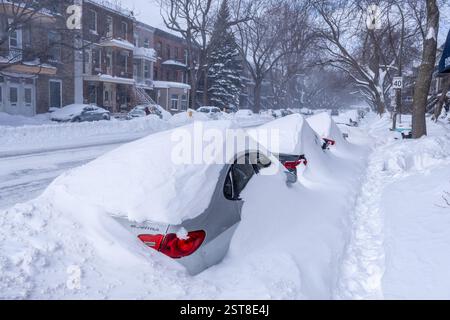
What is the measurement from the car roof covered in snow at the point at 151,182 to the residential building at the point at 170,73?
141 feet

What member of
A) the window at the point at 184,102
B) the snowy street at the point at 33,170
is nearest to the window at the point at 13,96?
the snowy street at the point at 33,170

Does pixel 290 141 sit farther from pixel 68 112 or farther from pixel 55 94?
pixel 55 94

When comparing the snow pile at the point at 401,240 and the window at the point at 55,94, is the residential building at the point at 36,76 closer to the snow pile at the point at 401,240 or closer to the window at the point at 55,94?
the window at the point at 55,94

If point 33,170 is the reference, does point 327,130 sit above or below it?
above

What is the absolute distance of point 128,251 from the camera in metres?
3.52

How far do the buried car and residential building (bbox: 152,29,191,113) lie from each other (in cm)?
4295

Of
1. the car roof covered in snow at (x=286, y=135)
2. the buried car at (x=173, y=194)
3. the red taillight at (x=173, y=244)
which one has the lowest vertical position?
the red taillight at (x=173, y=244)

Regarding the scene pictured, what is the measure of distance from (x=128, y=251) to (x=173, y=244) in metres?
0.39

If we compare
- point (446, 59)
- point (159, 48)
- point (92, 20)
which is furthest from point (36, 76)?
point (446, 59)

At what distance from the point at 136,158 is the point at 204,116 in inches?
1266

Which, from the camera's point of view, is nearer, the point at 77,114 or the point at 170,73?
the point at 77,114

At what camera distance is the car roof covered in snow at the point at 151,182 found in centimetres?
360

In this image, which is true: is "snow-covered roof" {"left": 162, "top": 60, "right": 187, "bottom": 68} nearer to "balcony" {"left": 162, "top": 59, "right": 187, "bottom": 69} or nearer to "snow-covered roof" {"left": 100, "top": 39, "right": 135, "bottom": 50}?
"balcony" {"left": 162, "top": 59, "right": 187, "bottom": 69}
